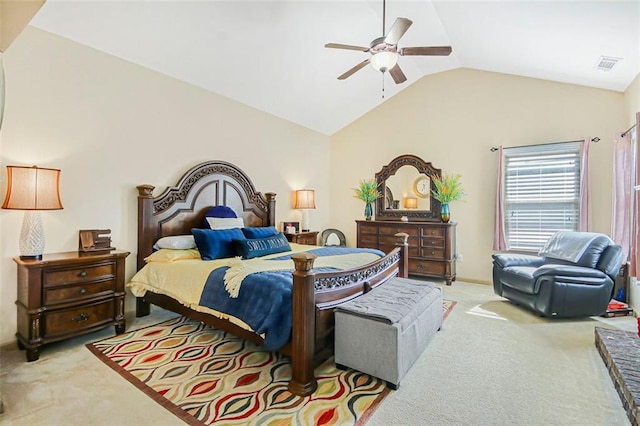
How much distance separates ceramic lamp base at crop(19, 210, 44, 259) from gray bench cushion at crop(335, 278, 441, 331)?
2.61m

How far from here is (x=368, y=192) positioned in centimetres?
588

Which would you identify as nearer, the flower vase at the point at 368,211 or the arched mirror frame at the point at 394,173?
the arched mirror frame at the point at 394,173

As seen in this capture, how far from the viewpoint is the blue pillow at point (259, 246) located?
3.44m

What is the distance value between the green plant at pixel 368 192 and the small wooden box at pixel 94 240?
4115 mm

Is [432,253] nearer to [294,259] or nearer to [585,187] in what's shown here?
[585,187]

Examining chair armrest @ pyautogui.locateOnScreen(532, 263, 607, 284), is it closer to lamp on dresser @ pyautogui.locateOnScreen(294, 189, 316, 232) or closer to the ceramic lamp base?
lamp on dresser @ pyautogui.locateOnScreen(294, 189, 316, 232)

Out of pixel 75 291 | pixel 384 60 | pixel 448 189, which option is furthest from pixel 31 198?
pixel 448 189

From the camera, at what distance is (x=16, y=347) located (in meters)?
2.72

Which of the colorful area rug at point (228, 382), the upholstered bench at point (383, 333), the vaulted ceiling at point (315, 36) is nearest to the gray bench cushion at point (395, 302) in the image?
the upholstered bench at point (383, 333)

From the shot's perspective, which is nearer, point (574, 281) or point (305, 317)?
point (305, 317)

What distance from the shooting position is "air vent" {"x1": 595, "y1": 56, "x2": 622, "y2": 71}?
3407 millimetres

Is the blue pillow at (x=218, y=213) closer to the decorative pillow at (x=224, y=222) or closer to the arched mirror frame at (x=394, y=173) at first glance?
the decorative pillow at (x=224, y=222)

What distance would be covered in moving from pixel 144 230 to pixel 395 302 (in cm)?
290

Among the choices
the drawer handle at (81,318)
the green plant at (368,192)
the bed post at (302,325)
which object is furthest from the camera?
the green plant at (368,192)
